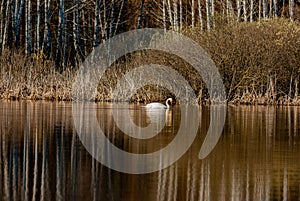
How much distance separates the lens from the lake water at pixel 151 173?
8758 millimetres

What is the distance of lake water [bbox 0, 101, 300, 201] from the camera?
8758 mm

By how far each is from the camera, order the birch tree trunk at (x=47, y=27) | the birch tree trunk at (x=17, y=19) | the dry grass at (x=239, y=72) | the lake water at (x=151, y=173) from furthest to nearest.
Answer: the birch tree trunk at (x=17, y=19), the birch tree trunk at (x=47, y=27), the dry grass at (x=239, y=72), the lake water at (x=151, y=173)

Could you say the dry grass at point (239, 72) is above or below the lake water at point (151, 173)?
above

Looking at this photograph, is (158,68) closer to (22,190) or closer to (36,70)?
(36,70)

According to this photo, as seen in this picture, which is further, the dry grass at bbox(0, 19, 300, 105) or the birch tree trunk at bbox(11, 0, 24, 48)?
the birch tree trunk at bbox(11, 0, 24, 48)

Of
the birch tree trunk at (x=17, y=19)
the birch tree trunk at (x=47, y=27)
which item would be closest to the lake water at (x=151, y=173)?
the birch tree trunk at (x=47, y=27)

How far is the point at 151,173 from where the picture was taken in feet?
33.5

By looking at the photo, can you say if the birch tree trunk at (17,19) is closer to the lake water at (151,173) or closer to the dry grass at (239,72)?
the dry grass at (239,72)

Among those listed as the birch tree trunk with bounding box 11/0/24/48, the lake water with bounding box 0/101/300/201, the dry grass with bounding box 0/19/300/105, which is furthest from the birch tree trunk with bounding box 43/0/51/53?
the lake water with bounding box 0/101/300/201

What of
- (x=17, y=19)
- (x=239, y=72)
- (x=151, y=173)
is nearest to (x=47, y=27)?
(x=17, y=19)

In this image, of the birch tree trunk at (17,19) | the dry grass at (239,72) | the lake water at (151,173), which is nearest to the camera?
the lake water at (151,173)

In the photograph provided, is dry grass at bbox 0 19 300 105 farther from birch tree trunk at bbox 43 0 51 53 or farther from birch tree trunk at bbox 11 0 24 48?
birch tree trunk at bbox 11 0 24 48

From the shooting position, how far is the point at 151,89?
98.0ft

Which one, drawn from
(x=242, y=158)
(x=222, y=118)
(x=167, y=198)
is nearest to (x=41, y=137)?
(x=242, y=158)
